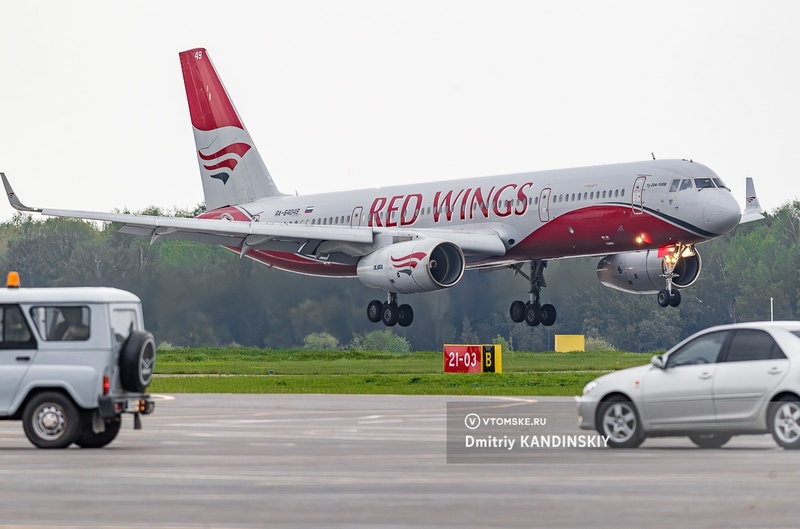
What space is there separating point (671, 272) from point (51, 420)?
34.4m

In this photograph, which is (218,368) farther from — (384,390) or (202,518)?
(202,518)

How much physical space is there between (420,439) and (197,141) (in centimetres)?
4861

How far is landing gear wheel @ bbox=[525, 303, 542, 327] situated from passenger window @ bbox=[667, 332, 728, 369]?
119 ft

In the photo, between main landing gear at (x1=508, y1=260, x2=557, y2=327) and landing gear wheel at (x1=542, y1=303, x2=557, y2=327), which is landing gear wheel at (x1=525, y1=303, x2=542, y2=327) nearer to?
main landing gear at (x1=508, y1=260, x2=557, y2=327)

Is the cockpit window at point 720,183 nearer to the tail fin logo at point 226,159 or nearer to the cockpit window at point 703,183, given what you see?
the cockpit window at point 703,183

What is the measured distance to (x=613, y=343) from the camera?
90.3 m

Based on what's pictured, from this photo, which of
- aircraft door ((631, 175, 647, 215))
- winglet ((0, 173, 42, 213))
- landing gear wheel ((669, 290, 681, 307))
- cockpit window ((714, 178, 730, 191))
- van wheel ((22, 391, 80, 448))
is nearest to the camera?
van wheel ((22, 391, 80, 448))

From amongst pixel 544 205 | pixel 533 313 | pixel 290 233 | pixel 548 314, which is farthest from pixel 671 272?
pixel 290 233

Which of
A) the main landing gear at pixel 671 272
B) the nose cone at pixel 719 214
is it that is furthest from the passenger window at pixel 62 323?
the main landing gear at pixel 671 272

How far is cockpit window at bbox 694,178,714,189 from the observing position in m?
47.5

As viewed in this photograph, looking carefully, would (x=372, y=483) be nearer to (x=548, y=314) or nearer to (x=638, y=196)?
(x=638, y=196)

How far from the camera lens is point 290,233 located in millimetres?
54250

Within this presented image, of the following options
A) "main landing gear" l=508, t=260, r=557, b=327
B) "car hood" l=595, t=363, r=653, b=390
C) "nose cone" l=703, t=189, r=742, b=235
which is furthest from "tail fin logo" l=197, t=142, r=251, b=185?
"car hood" l=595, t=363, r=653, b=390

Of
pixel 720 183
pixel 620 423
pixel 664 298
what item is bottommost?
pixel 620 423
